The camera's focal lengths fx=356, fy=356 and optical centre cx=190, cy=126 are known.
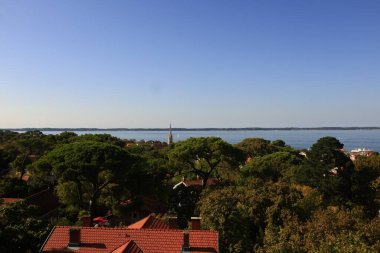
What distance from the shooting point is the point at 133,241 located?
14547 millimetres

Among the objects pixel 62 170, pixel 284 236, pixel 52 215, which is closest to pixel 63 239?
pixel 284 236

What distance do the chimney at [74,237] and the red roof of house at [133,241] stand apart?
0.20 metres

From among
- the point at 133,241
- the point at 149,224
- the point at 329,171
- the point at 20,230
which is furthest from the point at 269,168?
the point at 20,230

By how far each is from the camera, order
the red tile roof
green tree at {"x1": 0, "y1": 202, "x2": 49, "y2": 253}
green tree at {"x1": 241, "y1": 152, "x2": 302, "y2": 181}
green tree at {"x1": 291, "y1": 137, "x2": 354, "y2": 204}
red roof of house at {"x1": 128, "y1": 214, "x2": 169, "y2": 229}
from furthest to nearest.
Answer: green tree at {"x1": 241, "y1": 152, "x2": 302, "y2": 181}, green tree at {"x1": 291, "y1": 137, "x2": 354, "y2": 204}, red roof of house at {"x1": 128, "y1": 214, "x2": 169, "y2": 229}, green tree at {"x1": 0, "y1": 202, "x2": 49, "y2": 253}, the red tile roof

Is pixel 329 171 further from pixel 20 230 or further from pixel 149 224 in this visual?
pixel 20 230

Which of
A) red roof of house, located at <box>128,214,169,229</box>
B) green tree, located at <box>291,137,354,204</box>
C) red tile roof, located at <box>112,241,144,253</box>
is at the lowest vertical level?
red roof of house, located at <box>128,214,169,229</box>

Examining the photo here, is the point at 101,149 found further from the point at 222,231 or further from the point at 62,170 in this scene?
the point at 222,231

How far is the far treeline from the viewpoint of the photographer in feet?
53.0

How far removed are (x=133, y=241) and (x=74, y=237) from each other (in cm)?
243

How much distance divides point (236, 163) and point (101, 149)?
14.3m

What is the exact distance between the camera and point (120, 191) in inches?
1180

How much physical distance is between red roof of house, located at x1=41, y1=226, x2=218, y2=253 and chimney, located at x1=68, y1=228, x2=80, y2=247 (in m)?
0.20

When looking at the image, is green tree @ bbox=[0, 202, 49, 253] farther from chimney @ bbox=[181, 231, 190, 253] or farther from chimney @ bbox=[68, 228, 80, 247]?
chimney @ bbox=[181, 231, 190, 253]

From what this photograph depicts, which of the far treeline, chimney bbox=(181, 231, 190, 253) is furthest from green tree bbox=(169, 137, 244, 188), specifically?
chimney bbox=(181, 231, 190, 253)
